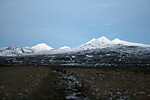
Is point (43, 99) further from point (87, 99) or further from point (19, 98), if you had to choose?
point (87, 99)

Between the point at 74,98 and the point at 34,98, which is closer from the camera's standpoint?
the point at 34,98

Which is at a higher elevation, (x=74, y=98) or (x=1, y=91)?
(x=1, y=91)

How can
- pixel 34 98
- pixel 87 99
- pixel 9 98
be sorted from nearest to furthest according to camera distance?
pixel 9 98
pixel 34 98
pixel 87 99

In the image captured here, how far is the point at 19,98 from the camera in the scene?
17.1 metres

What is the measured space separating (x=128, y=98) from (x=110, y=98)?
1.88m

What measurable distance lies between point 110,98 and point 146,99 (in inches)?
143

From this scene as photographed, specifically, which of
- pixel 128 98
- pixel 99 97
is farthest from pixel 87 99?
pixel 128 98

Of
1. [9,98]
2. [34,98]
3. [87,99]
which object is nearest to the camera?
[9,98]

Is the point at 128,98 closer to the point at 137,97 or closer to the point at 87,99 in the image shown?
the point at 137,97

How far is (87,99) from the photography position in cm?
1959

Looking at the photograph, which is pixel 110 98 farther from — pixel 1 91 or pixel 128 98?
pixel 1 91

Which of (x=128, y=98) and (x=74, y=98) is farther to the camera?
(x=74, y=98)

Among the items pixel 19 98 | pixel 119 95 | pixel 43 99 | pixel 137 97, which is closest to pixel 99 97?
pixel 119 95

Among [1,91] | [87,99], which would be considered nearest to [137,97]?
[87,99]
